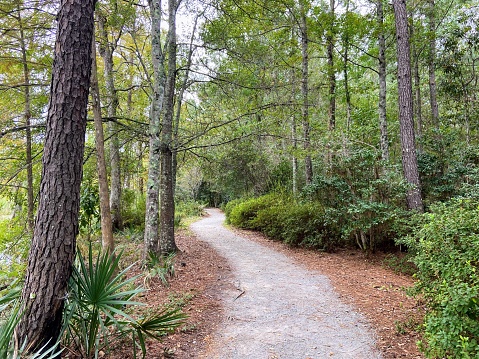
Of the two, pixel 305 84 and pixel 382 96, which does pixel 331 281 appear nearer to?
pixel 382 96

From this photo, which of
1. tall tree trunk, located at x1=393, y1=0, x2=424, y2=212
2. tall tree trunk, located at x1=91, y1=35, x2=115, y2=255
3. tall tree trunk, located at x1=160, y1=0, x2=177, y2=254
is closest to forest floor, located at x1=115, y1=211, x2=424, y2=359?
tall tree trunk, located at x1=160, y1=0, x2=177, y2=254

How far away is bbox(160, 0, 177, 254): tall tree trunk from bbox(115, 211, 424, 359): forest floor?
0.66m

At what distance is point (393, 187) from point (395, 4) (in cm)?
496

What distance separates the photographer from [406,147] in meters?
7.33

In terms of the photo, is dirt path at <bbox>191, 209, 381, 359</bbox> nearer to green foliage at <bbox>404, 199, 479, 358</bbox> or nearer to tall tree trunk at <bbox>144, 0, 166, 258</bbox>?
green foliage at <bbox>404, 199, 479, 358</bbox>

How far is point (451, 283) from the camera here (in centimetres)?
267

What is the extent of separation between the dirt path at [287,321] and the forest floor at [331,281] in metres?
0.14

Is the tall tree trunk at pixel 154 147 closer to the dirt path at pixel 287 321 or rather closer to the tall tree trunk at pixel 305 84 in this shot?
the dirt path at pixel 287 321

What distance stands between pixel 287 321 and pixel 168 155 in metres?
4.82

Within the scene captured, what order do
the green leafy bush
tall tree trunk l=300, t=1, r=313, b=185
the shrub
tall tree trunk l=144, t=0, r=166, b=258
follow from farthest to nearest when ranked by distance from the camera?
the shrub → tall tree trunk l=300, t=1, r=313, b=185 → the green leafy bush → tall tree trunk l=144, t=0, r=166, b=258

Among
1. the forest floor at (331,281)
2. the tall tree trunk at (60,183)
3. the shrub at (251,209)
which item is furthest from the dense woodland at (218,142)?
the forest floor at (331,281)

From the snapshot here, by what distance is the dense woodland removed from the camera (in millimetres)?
2752

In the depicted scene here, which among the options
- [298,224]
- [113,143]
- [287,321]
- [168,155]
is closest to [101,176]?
[168,155]

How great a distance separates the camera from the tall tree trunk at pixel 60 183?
2656mm
